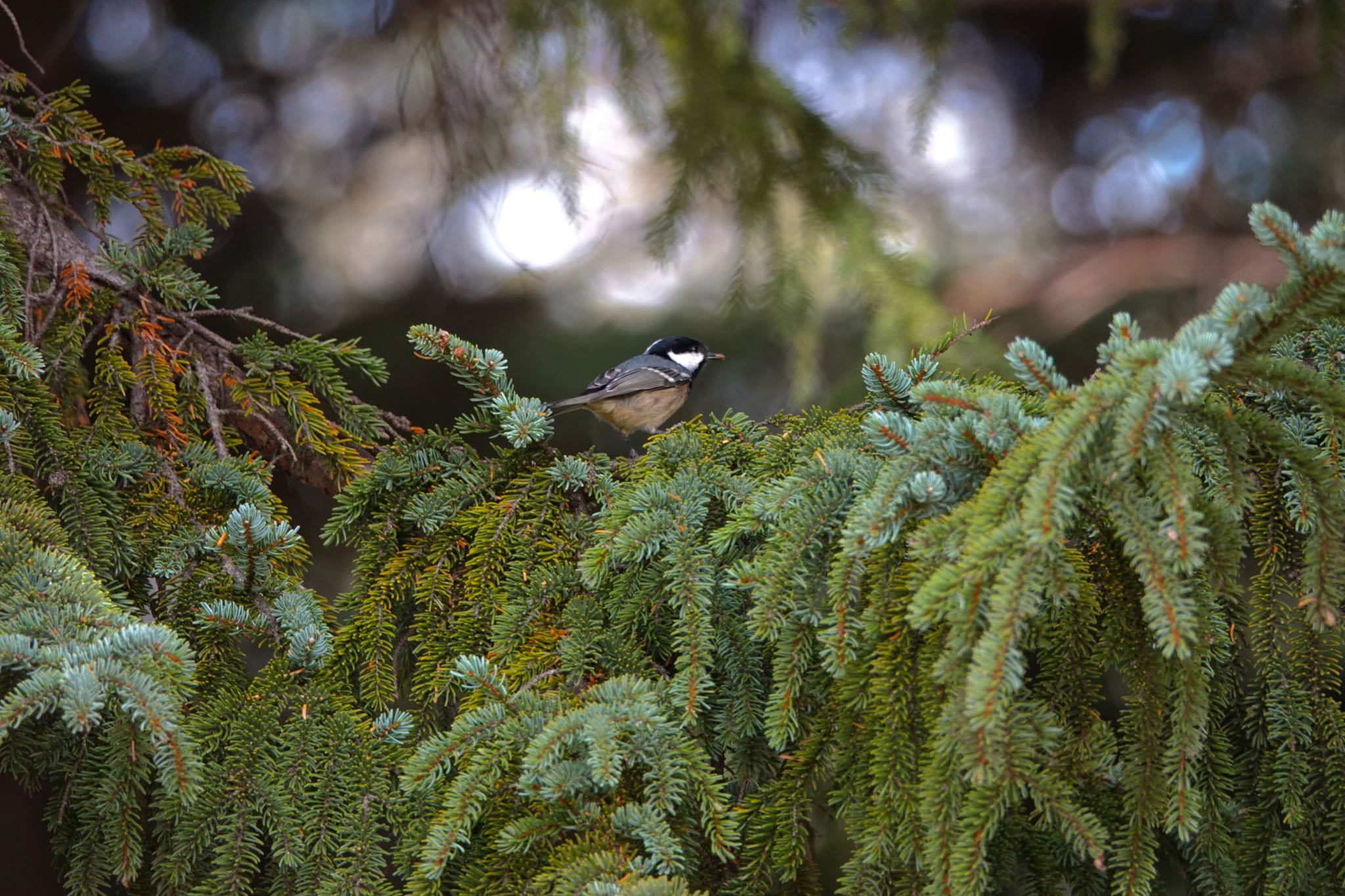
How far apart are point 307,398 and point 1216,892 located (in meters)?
1.70

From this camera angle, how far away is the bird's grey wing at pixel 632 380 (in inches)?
144

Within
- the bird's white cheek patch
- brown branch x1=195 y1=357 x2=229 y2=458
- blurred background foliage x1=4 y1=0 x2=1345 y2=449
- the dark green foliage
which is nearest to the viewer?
the dark green foliage

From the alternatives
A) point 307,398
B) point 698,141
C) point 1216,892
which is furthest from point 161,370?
point 1216,892

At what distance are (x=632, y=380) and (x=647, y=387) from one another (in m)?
0.08

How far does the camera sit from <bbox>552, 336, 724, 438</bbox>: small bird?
146 inches

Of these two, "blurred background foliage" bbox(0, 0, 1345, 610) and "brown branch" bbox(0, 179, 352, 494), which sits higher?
"blurred background foliage" bbox(0, 0, 1345, 610)

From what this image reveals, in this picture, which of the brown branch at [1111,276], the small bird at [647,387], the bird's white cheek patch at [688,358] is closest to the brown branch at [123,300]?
the small bird at [647,387]

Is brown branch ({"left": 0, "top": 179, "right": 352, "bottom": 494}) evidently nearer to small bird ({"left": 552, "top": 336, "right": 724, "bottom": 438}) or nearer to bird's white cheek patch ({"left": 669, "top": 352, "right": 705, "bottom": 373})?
small bird ({"left": 552, "top": 336, "right": 724, "bottom": 438})

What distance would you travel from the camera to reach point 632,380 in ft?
12.3

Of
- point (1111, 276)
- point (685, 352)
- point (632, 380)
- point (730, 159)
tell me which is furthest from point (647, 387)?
point (1111, 276)

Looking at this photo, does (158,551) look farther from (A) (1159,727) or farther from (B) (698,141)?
(B) (698,141)

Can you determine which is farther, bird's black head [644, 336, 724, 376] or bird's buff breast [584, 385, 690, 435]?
bird's black head [644, 336, 724, 376]

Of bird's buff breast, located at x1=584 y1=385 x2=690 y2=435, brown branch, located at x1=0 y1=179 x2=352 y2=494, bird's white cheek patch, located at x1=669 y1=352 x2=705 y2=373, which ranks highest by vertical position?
bird's white cheek patch, located at x1=669 y1=352 x2=705 y2=373

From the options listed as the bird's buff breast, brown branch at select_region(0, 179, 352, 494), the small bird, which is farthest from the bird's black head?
brown branch at select_region(0, 179, 352, 494)
